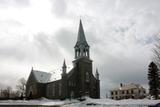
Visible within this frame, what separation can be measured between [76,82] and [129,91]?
143 feet

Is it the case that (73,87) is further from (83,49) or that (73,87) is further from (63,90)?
(83,49)

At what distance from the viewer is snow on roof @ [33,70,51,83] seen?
7159 cm

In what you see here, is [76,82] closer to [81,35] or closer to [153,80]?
[81,35]

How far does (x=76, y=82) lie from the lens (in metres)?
64.8

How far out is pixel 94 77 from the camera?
225 ft

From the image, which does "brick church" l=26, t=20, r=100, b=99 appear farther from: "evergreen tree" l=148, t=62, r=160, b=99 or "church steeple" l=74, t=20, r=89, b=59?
"evergreen tree" l=148, t=62, r=160, b=99

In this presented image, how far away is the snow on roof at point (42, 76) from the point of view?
235 feet

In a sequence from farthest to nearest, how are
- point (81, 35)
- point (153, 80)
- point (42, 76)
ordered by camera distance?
point (42, 76)
point (81, 35)
point (153, 80)

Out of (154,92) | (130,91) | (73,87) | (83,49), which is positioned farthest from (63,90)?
(130,91)

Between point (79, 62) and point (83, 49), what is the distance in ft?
13.8

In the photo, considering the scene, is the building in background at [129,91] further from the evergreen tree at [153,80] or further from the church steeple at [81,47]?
the church steeple at [81,47]

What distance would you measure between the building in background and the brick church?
3457cm

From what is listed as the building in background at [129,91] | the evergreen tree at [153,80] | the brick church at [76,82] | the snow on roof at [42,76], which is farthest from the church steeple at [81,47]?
the building in background at [129,91]

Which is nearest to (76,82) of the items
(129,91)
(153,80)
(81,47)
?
(81,47)
